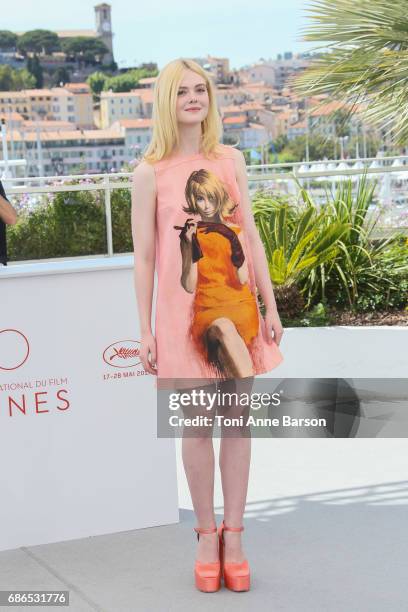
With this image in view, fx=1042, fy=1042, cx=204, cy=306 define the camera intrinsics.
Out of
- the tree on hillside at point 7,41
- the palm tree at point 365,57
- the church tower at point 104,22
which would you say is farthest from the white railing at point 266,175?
the church tower at point 104,22

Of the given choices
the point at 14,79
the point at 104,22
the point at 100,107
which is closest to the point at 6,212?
the point at 100,107

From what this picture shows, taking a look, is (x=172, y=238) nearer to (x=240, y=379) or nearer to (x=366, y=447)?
(x=240, y=379)

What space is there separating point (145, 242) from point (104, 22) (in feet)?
583

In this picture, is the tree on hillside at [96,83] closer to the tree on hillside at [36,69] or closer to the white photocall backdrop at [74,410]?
the tree on hillside at [36,69]

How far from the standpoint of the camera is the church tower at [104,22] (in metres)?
165

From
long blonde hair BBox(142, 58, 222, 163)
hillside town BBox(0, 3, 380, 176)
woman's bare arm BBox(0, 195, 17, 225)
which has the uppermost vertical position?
long blonde hair BBox(142, 58, 222, 163)

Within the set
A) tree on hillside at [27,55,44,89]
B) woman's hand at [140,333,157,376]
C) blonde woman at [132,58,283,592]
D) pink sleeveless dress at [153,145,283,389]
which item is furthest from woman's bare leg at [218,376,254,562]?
tree on hillside at [27,55,44,89]

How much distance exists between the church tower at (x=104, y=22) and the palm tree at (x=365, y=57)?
161 metres

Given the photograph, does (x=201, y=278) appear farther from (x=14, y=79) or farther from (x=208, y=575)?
(x=14, y=79)

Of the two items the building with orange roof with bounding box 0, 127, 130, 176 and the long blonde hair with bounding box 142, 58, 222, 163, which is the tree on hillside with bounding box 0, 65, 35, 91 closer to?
the building with orange roof with bounding box 0, 127, 130, 176

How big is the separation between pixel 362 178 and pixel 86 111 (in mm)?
138761

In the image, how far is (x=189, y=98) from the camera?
10.1 ft

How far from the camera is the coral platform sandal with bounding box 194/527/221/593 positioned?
3135 millimetres

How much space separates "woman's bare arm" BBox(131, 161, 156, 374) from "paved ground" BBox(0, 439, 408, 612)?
A: 699mm
